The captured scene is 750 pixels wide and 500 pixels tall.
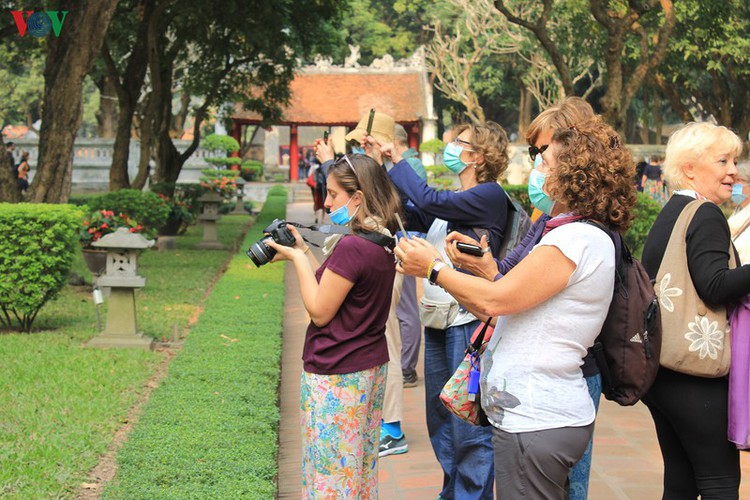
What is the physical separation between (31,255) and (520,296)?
251 inches

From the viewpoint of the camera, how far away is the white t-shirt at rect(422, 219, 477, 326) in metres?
4.10

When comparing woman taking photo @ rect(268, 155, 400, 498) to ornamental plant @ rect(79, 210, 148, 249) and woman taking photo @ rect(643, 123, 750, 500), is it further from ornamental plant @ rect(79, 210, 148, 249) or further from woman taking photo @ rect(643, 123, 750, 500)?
ornamental plant @ rect(79, 210, 148, 249)

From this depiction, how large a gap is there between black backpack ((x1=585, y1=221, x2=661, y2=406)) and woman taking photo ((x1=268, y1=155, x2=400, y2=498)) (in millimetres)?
863

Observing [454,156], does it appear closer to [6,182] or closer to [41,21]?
[41,21]

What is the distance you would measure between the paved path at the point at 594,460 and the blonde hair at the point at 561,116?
2218mm

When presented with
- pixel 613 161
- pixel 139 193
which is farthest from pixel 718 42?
pixel 613 161

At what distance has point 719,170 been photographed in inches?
129

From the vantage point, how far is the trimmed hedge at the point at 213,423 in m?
4.38

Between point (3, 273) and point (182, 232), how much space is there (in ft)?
34.1

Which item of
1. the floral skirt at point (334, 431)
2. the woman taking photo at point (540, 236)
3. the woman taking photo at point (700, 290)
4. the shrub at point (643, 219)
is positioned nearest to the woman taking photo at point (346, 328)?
the floral skirt at point (334, 431)

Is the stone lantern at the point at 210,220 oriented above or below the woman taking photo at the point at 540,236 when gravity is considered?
below

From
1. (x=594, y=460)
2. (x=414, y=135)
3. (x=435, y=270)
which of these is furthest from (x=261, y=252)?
(x=414, y=135)

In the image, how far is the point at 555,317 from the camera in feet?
8.84

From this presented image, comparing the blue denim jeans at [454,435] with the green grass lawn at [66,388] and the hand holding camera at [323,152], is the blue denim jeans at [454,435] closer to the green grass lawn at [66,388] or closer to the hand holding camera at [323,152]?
the hand holding camera at [323,152]
